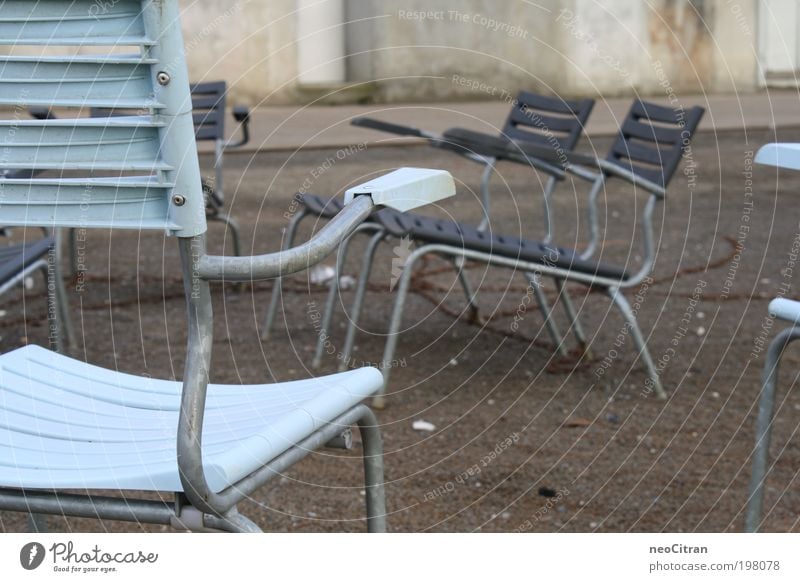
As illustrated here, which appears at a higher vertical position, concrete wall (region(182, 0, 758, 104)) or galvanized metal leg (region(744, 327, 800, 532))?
concrete wall (region(182, 0, 758, 104))

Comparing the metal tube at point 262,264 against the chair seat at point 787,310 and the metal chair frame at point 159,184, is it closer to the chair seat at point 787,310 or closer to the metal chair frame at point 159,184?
the metal chair frame at point 159,184

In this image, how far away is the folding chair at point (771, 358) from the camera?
1.90m

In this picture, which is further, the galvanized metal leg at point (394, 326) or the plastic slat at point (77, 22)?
the galvanized metal leg at point (394, 326)

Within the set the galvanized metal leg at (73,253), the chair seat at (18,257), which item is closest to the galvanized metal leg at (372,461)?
the chair seat at (18,257)

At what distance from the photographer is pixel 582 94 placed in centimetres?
1175

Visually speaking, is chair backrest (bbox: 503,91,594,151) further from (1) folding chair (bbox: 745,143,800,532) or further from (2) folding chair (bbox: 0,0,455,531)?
(2) folding chair (bbox: 0,0,455,531)

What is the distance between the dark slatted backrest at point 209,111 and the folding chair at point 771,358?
2935 millimetres

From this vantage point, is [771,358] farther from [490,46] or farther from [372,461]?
[490,46]

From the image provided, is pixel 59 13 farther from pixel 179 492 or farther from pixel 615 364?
pixel 615 364

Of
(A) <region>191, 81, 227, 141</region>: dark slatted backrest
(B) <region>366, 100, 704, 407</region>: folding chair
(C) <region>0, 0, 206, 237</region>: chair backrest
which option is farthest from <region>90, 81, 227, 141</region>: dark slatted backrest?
(C) <region>0, 0, 206, 237</region>: chair backrest

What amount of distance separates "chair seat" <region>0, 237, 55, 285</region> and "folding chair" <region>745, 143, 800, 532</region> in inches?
68.0

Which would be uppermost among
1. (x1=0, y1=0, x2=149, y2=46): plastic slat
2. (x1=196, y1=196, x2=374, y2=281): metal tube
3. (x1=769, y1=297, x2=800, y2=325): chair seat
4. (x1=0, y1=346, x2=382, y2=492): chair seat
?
(x1=0, y1=0, x2=149, y2=46): plastic slat

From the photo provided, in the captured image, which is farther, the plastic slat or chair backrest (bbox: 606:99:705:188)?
chair backrest (bbox: 606:99:705:188)

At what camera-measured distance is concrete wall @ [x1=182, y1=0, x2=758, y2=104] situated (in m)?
11.2
